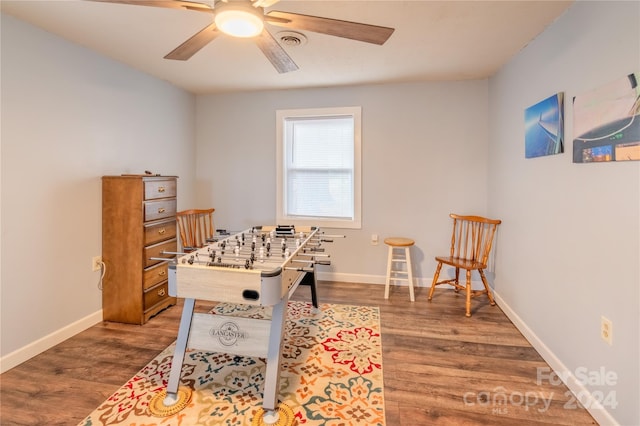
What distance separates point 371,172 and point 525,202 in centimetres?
164

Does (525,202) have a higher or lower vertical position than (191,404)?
higher

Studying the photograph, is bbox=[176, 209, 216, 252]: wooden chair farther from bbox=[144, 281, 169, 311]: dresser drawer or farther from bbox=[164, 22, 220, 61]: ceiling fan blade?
bbox=[164, 22, 220, 61]: ceiling fan blade

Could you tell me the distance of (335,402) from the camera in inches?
69.3

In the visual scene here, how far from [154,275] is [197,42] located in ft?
6.60

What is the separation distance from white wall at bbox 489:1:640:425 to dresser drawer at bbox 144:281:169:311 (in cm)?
309

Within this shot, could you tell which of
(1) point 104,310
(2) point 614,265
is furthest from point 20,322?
(2) point 614,265

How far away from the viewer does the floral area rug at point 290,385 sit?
64.7 inches

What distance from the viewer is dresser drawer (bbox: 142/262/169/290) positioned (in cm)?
270

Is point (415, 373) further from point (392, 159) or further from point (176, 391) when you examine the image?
point (392, 159)

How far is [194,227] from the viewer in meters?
3.69

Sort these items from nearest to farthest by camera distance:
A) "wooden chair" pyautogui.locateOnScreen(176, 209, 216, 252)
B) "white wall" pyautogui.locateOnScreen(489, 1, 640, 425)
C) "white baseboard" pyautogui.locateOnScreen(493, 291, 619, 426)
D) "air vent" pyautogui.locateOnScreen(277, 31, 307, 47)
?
"white wall" pyautogui.locateOnScreen(489, 1, 640, 425)
"white baseboard" pyautogui.locateOnScreen(493, 291, 619, 426)
"air vent" pyautogui.locateOnScreen(277, 31, 307, 47)
"wooden chair" pyautogui.locateOnScreen(176, 209, 216, 252)

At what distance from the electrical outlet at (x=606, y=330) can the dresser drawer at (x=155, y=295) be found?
3116 millimetres

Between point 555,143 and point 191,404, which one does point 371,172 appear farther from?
point 191,404

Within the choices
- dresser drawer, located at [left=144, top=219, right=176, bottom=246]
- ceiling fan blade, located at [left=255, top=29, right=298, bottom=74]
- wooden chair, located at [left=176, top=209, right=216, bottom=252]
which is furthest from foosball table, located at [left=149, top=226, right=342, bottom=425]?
wooden chair, located at [left=176, top=209, right=216, bottom=252]
